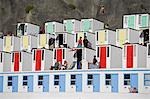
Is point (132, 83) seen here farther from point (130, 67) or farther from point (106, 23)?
point (106, 23)

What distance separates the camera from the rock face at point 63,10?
39.4 m

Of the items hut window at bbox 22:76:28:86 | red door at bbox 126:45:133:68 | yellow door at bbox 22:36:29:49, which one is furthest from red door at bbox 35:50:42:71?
red door at bbox 126:45:133:68

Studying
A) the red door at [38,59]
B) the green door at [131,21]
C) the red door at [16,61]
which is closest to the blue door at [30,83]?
the red door at [38,59]

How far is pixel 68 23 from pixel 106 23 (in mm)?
6760

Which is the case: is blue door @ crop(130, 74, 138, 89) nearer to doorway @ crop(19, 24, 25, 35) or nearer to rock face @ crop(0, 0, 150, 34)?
doorway @ crop(19, 24, 25, 35)

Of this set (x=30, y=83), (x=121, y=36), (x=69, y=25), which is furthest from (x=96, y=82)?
(x=69, y=25)

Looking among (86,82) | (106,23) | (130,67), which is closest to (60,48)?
(86,82)

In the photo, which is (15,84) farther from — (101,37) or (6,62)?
(101,37)

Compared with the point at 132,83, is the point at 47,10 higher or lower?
higher

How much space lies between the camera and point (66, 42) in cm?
3139

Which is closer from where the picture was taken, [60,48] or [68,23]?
[60,48]

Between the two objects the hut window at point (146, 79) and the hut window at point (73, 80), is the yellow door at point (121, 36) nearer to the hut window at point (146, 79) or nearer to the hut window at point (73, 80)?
the hut window at point (73, 80)

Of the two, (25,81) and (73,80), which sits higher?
(73,80)

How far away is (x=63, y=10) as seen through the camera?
42406mm
